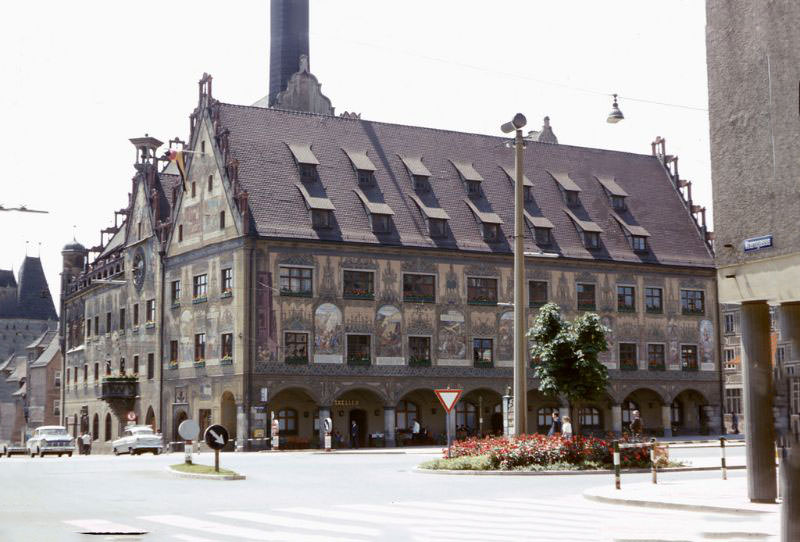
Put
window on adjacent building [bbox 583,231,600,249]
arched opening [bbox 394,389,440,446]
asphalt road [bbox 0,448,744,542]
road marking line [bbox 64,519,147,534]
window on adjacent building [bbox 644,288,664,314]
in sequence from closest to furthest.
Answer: asphalt road [bbox 0,448,744,542] → road marking line [bbox 64,519,147,534] → arched opening [bbox 394,389,440,446] → window on adjacent building [bbox 583,231,600,249] → window on adjacent building [bbox 644,288,664,314]

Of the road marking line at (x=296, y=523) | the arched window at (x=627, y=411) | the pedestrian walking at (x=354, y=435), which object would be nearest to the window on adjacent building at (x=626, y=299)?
the arched window at (x=627, y=411)

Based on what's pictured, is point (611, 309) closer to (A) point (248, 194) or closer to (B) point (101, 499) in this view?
(A) point (248, 194)

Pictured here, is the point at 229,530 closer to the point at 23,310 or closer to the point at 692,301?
the point at 692,301

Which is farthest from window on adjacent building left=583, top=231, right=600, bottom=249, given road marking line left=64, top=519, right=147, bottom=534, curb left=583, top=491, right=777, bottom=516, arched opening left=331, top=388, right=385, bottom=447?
road marking line left=64, top=519, right=147, bottom=534

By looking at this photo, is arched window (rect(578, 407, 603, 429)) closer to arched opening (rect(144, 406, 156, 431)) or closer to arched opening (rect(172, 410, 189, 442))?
arched opening (rect(172, 410, 189, 442))

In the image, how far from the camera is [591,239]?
6681cm

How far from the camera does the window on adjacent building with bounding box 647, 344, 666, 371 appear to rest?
219 feet

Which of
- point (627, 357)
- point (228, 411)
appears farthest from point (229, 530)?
point (627, 357)

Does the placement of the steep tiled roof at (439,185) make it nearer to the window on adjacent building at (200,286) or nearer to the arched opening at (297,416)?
the window on adjacent building at (200,286)

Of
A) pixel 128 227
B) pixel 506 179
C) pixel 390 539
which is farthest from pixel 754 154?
pixel 128 227

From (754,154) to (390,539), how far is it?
28.7 feet

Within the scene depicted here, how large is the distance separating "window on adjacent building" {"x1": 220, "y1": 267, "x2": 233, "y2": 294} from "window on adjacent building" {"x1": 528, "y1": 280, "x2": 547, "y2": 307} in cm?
1691

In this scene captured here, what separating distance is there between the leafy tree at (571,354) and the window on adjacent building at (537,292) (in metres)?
17.1

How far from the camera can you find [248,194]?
5809 centimetres
